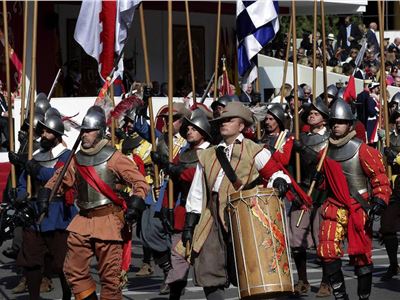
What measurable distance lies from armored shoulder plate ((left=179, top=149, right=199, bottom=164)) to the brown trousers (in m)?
1.14

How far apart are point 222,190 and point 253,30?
6.57m

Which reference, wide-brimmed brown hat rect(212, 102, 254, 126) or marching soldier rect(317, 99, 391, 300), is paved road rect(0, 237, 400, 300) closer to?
marching soldier rect(317, 99, 391, 300)

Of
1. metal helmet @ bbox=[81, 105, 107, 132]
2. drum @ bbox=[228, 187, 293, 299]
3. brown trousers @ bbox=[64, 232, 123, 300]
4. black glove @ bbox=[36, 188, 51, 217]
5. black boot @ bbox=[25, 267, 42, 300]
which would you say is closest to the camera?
drum @ bbox=[228, 187, 293, 299]

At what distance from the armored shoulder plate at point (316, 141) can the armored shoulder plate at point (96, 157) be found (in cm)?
251

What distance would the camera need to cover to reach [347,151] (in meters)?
10.5

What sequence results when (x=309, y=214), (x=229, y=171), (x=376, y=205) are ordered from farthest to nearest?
(x=309, y=214) < (x=376, y=205) < (x=229, y=171)

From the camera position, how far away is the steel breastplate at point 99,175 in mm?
9820

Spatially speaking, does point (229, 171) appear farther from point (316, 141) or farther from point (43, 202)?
point (316, 141)

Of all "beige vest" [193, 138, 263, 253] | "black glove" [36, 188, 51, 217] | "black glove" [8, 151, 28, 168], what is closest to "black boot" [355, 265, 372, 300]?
"beige vest" [193, 138, 263, 253]

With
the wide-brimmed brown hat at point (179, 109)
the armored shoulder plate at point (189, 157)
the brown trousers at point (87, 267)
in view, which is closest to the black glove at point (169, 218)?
the armored shoulder plate at point (189, 157)

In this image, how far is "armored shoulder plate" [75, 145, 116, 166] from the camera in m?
9.83

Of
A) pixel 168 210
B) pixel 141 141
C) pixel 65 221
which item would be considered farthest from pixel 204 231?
pixel 141 141

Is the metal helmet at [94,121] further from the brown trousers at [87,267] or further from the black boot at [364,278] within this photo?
the black boot at [364,278]

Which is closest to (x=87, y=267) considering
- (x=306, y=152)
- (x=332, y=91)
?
(x=306, y=152)
